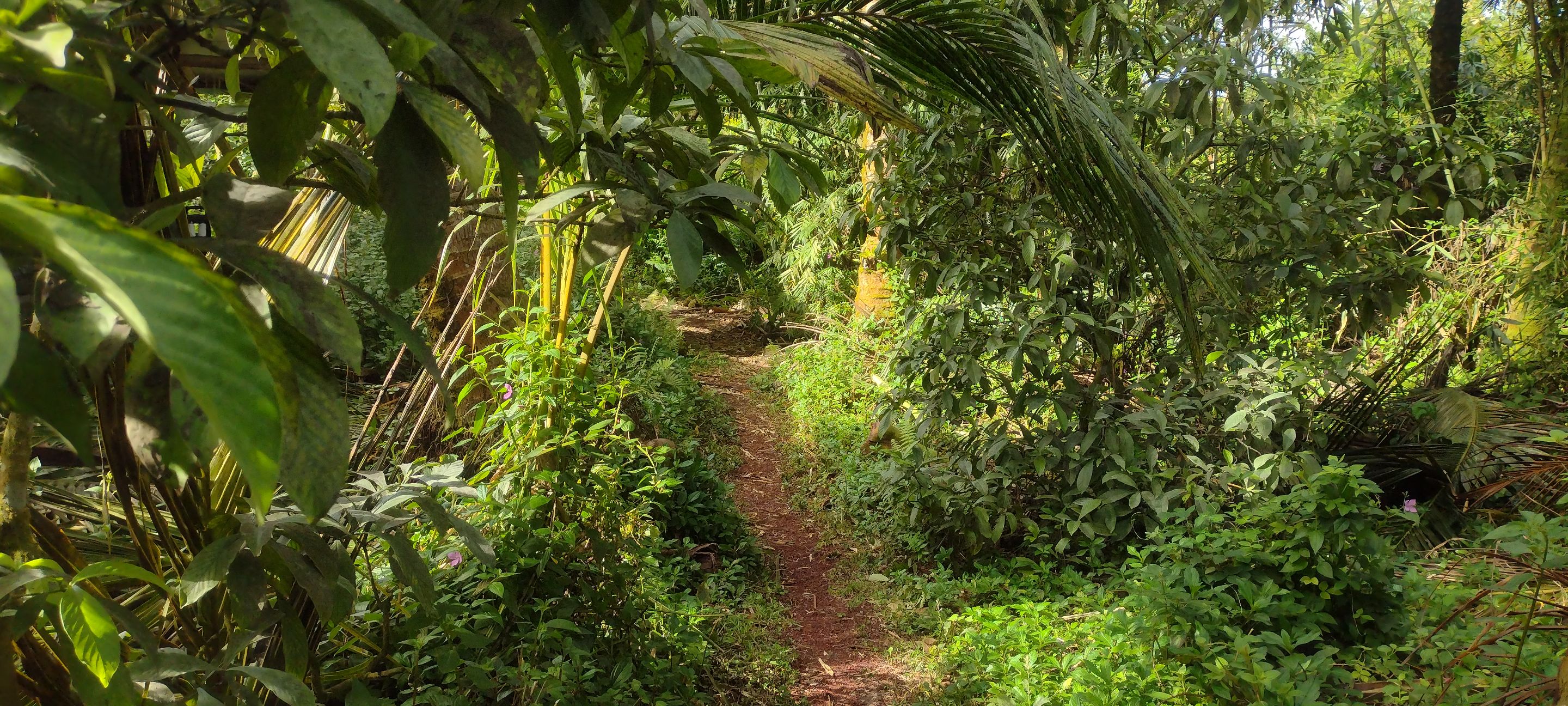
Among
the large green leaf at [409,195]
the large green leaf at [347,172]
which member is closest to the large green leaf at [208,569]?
the large green leaf at [347,172]

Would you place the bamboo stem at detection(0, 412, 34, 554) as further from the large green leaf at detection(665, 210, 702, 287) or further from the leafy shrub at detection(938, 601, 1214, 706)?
the leafy shrub at detection(938, 601, 1214, 706)

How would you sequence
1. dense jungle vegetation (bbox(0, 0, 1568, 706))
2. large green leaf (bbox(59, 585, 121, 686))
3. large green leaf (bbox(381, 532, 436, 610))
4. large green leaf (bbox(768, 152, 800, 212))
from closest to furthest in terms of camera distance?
1. dense jungle vegetation (bbox(0, 0, 1568, 706))
2. large green leaf (bbox(59, 585, 121, 686))
3. large green leaf (bbox(381, 532, 436, 610))
4. large green leaf (bbox(768, 152, 800, 212))

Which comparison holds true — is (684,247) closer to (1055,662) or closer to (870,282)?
(1055,662)

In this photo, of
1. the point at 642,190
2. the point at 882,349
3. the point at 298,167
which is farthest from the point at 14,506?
the point at 882,349

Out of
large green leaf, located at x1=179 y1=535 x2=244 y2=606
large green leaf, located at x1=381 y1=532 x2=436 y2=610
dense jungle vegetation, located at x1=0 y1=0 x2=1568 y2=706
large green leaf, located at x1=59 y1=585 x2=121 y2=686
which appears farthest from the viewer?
large green leaf, located at x1=381 y1=532 x2=436 y2=610

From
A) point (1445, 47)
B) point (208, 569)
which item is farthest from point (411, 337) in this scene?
point (1445, 47)

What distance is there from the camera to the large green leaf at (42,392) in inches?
16.7

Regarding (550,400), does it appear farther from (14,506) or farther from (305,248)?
(14,506)

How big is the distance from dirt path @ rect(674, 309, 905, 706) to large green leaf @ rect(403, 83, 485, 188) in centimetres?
284

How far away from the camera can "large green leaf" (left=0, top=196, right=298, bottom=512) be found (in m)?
0.32

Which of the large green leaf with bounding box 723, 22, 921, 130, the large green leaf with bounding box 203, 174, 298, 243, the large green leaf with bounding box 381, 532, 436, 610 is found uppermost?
the large green leaf with bounding box 723, 22, 921, 130

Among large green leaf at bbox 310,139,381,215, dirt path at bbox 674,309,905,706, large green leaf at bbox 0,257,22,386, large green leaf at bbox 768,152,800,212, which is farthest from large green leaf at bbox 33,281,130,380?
dirt path at bbox 674,309,905,706

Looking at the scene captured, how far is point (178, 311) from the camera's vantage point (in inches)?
13.1

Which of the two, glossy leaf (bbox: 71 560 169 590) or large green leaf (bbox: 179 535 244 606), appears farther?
large green leaf (bbox: 179 535 244 606)
